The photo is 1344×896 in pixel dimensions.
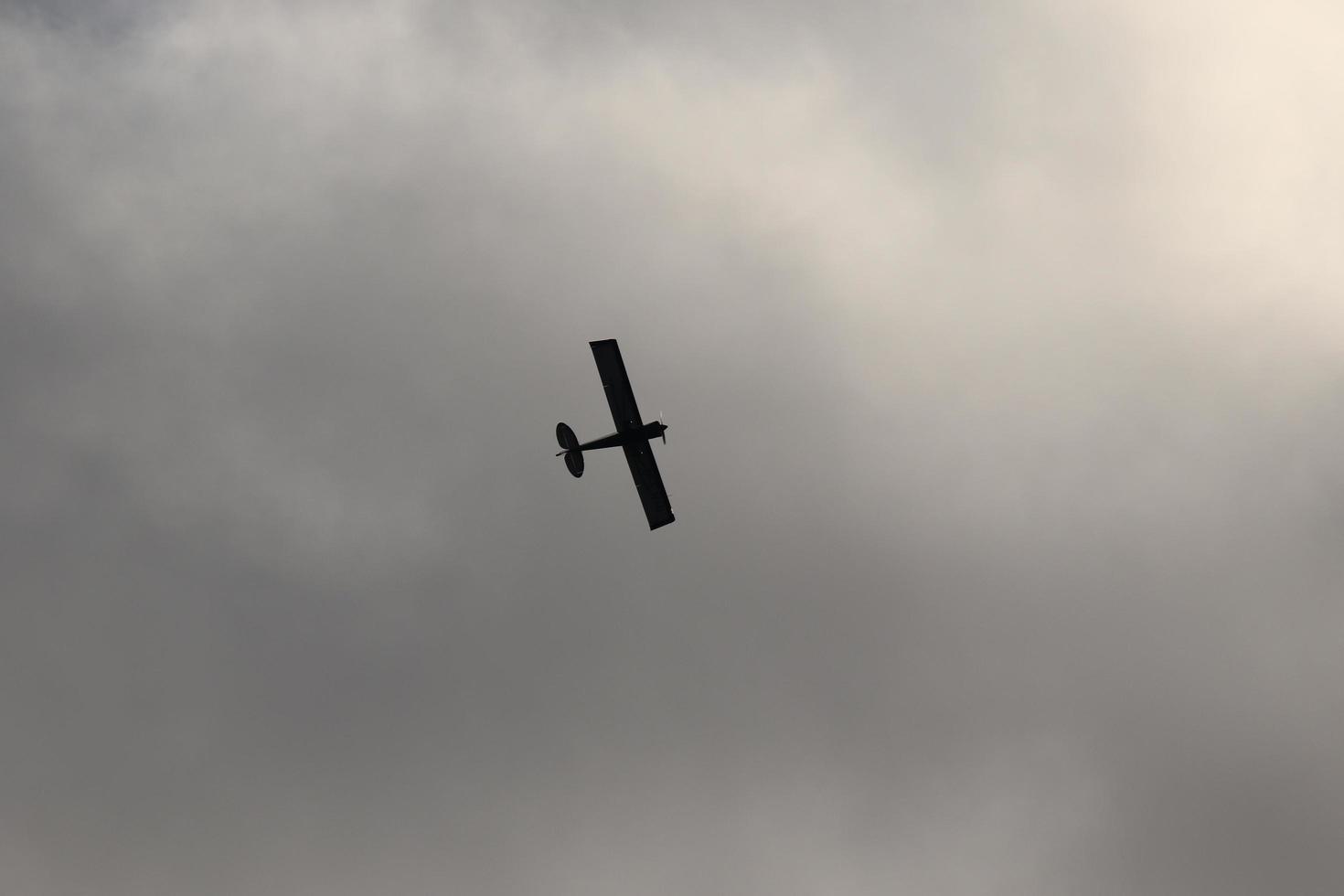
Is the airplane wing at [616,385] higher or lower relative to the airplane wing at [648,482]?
higher

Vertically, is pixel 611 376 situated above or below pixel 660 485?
above

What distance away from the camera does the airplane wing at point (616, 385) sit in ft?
302

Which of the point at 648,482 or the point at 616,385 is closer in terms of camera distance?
the point at 616,385

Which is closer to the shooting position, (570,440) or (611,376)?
(611,376)

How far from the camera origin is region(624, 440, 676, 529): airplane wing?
94.6 metres

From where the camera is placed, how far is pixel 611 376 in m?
92.4

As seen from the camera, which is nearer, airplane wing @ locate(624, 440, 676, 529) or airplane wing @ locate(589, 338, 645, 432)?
airplane wing @ locate(589, 338, 645, 432)

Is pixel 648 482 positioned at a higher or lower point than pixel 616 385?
lower

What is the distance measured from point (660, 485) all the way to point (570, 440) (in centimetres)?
785

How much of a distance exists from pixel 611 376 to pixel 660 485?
930 cm

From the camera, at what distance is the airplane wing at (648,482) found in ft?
310

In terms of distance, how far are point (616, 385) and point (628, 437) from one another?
4.02 metres

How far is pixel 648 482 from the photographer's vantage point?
95625 millimetres

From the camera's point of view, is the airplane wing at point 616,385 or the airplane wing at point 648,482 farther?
the airplane wing at point 648,482
